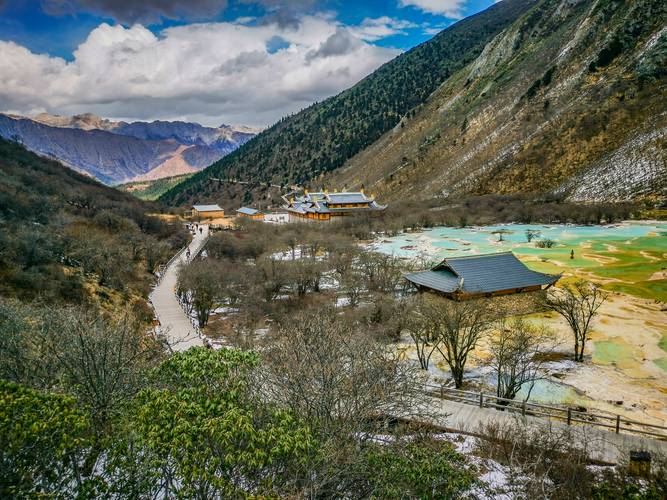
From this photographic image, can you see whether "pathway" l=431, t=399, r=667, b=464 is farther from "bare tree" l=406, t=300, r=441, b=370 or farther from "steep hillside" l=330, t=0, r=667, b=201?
"steep hillside" l=330, t=0, r=667, b=201

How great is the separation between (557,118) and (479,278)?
3346 inches

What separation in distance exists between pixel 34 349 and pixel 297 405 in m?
9.08

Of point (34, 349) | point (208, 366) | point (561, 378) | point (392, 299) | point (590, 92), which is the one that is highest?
point (590, 92)

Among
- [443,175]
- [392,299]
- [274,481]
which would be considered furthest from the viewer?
[443,175]

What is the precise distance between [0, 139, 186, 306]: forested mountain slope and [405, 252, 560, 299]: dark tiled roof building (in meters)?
21.6

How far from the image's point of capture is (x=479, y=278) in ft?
90.8

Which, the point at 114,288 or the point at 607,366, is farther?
the point at 114,288

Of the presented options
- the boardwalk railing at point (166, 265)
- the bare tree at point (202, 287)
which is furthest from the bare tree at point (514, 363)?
the boardwalk railing at point (166, 265)

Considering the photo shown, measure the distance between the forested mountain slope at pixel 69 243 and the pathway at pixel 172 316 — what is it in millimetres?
1623

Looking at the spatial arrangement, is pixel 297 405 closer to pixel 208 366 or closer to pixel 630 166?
pixel 208 366

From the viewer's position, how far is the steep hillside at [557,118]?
261 feet

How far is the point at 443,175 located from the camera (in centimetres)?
10981

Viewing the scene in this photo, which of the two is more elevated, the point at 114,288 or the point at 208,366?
the point at 208,366

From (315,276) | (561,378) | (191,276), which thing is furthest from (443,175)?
(561,378)
